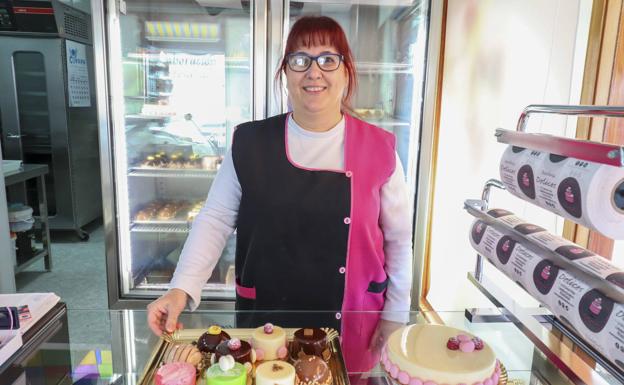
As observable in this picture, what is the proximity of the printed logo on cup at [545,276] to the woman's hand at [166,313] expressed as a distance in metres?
0.76

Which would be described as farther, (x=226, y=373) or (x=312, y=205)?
(x=312, y=205)

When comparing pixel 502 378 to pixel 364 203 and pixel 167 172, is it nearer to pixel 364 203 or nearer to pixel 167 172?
pixel 364 203

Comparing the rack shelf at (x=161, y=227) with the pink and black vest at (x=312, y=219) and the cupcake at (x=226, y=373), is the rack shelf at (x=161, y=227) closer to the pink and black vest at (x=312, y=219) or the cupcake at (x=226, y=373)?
the pink and black vest at (x=312, y=219)

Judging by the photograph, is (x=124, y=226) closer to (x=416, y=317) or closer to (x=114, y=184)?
(x=114, y=184)

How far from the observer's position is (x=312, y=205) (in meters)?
1.37

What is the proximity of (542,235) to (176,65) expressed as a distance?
7.50ft

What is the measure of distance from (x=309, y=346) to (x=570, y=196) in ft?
1.84

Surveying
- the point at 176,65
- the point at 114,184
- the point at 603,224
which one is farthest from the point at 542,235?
the point at 176,65

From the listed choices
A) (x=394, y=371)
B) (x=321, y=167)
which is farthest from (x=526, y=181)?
(x=321, y=167)

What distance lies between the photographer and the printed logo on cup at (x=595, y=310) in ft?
2.18

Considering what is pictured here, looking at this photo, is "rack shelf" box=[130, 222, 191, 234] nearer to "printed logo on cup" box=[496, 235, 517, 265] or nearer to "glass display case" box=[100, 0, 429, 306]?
"glass display case" box=[100, 0, 429, 306]

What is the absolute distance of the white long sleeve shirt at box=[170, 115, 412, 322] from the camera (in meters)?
1.36

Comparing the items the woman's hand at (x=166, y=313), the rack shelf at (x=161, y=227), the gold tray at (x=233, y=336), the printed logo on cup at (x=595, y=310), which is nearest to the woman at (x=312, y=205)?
the woman's hand at (x=166, y=313)

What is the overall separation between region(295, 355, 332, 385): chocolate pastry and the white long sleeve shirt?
0.51 m
